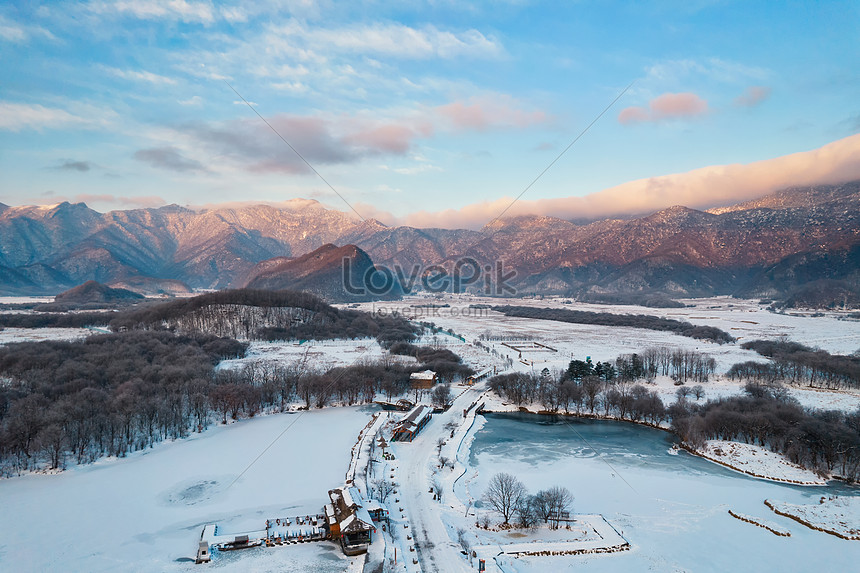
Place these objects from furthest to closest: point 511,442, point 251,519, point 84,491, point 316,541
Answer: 1. point 511,442
2. point 84,491
3. point 251,519
4. point 316,541

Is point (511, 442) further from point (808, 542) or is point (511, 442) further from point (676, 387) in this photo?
point (676, 387)

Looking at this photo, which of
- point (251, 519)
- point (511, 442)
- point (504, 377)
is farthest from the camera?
point (504, 377)

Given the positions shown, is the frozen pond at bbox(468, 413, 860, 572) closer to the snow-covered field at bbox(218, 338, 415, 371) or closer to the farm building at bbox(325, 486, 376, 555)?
the farm building at bbox(325, 486, 376, 555)

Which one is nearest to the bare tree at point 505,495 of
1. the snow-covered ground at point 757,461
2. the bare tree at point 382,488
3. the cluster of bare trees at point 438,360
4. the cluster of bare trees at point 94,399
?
the bare tree at point 382,488

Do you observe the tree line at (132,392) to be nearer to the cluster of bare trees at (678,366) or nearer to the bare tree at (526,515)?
the bare tree at (526,515)

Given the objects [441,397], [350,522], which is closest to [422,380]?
[441,397]

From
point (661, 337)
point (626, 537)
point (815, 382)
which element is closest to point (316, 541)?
point (626, 537)

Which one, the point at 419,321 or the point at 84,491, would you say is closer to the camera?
the point at 84,491
